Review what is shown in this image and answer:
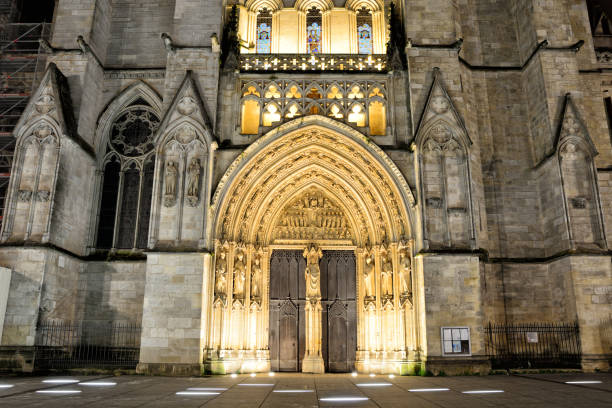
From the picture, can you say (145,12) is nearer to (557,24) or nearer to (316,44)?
(316,44)

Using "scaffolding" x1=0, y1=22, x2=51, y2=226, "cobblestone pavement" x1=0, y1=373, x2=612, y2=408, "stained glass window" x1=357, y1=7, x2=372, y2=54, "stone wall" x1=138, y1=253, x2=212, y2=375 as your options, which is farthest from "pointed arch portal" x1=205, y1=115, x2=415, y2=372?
"scaffolding" x1=0, y1=22, x2=51, y2=226

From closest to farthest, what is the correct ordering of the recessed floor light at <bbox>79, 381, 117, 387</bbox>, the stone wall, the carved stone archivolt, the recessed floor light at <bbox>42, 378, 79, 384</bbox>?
the recessed floor light at <bbox>79, 381, 117, 387</bbox> < the recessed floor light at <bbox>42, 378, 79, 384</bbox> < the stone wall < the carved stone archivolt

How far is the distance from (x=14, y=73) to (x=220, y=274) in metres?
10.3

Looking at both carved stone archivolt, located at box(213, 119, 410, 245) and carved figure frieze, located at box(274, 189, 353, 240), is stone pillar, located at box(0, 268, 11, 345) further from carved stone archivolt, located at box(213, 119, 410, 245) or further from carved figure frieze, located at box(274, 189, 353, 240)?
carved figure frieze, located at box(274, 189, 353, 240)

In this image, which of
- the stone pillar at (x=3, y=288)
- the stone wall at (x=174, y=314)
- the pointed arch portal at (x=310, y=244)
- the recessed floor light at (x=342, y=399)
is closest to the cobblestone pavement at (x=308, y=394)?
the recessed floor light at (x=342, y=399)

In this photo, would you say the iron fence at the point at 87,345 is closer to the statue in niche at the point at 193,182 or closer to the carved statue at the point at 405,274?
the statue in niche at the point at 193,182

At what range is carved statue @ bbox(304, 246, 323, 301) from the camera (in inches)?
585

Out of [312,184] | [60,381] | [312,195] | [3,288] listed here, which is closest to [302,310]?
[312,195]

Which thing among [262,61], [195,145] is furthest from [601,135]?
[195,145]

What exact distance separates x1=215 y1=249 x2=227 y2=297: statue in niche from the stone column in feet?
8.84

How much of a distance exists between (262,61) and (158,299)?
756 cm

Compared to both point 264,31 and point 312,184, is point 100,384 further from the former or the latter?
point 264,31

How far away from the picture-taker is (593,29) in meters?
→ 19.0

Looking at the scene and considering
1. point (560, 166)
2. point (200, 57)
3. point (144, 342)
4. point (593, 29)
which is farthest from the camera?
point (593, 29)
